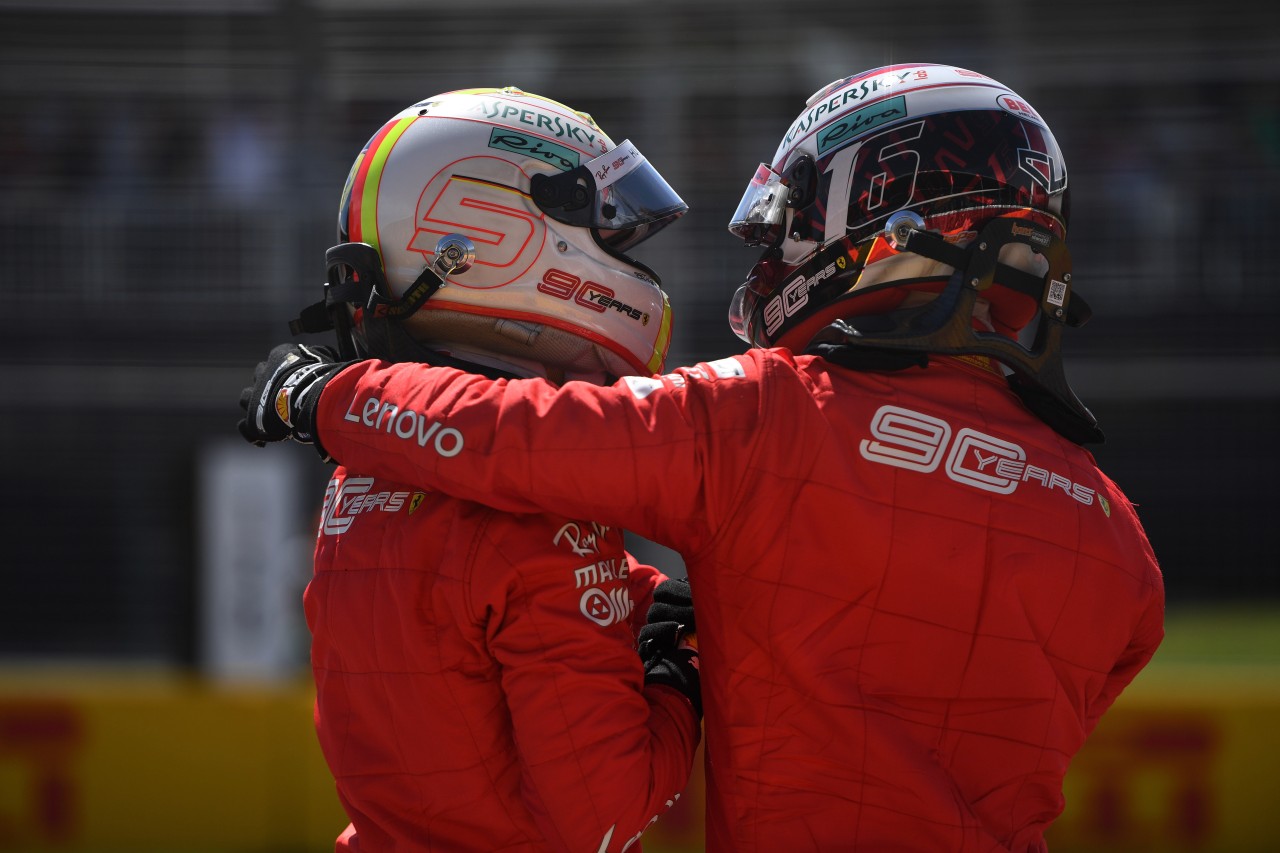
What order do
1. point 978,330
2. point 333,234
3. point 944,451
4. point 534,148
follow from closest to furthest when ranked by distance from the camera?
point 944,451
point 978,330
point 534,148
point 333,234

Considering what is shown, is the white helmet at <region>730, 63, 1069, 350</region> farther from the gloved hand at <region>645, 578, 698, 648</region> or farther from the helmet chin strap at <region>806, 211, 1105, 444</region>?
the gloved hand at <region>645, 578, 698, 648</region>

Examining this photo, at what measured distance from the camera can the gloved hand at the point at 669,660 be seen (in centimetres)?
215

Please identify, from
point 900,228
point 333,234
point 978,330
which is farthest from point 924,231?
point 333,234

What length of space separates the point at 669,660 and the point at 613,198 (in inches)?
29.8

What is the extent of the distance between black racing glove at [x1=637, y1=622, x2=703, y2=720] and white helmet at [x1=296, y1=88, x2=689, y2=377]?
0.45m

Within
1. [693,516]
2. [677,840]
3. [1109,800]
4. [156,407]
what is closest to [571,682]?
[693,516]

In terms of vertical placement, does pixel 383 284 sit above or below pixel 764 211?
below

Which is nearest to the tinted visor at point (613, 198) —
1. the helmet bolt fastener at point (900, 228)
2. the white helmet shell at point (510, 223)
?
the white helmet shell at point (510, 223)

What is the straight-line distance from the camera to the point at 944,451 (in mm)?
1941

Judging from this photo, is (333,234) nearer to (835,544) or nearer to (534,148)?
(534,148)

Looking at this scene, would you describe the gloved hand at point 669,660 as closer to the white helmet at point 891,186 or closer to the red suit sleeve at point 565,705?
the red suit sleeve at point 565,705

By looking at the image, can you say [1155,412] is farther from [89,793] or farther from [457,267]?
[457,267]

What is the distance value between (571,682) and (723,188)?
231 inches

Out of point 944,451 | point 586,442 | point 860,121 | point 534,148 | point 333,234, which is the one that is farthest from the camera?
point 333,234
